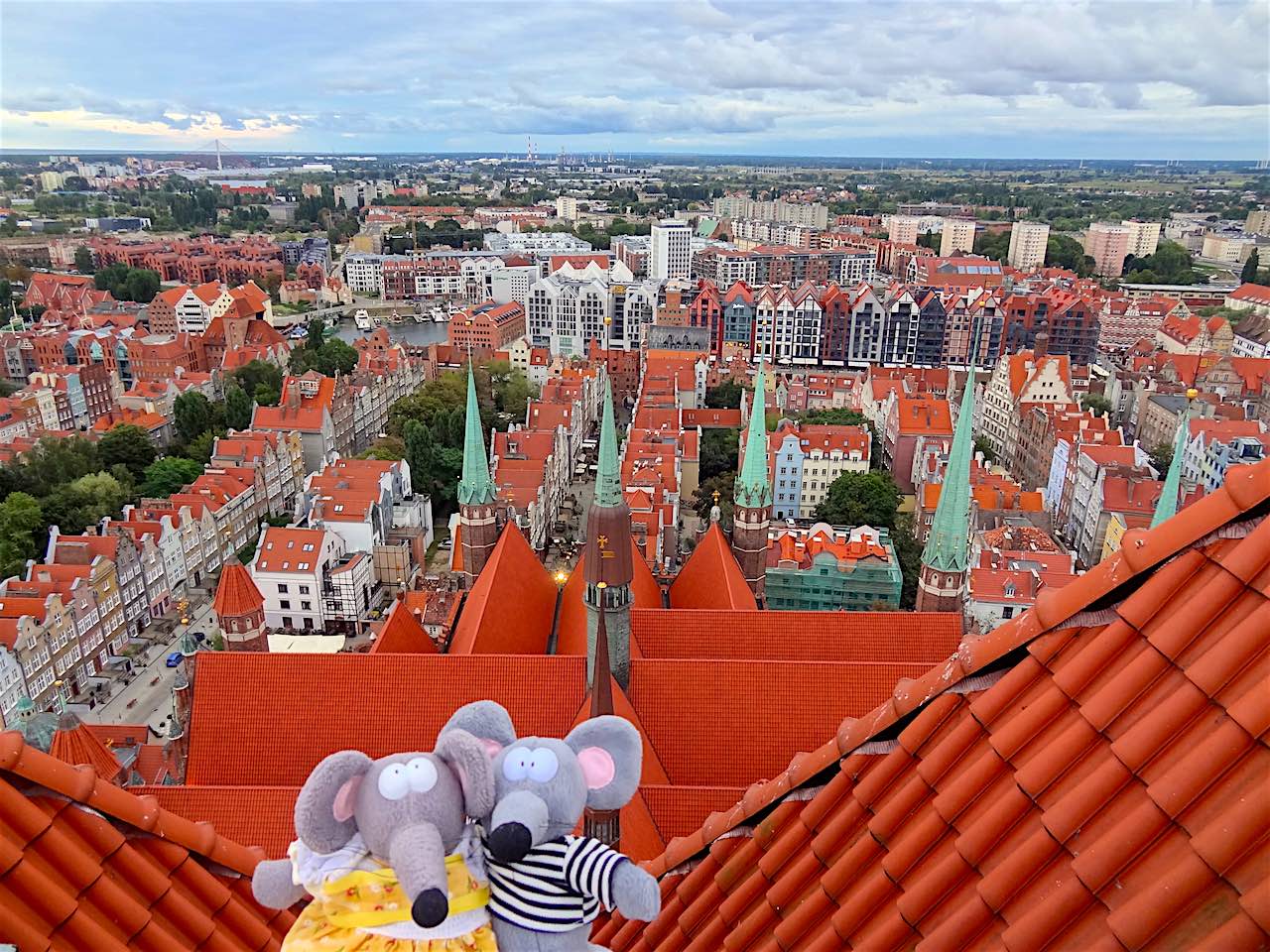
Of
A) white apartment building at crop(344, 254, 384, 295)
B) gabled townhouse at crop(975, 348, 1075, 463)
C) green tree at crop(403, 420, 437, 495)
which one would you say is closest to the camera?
green tree at crop(403, 420, 437, 495)

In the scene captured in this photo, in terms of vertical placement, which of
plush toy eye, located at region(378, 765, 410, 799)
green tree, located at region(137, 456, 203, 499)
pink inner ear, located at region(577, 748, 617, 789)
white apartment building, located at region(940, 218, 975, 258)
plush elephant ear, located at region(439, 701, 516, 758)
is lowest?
green tree, located at region(137, 456, 203, 499)

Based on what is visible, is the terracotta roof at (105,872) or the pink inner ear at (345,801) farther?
the terracotta roof at (105,872)

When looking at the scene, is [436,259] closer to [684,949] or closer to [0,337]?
[0,337]

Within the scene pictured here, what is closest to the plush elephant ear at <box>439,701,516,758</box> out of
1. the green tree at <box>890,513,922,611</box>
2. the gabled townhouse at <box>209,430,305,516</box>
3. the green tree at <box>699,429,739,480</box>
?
the green tree at <box>890,513,922,611</box>

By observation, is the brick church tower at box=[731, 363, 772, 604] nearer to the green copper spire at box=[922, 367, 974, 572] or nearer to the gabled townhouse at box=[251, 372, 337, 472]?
the green copper spire at box=[922, 367, 974, 572]

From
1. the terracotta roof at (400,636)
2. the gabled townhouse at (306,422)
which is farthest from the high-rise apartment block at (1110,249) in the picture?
the terracotta roof at (400,636)

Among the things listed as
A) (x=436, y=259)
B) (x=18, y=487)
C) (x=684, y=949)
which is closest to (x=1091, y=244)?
(x=436, y=259)

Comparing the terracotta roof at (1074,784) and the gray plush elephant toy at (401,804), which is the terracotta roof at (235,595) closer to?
the terracotta roof at (1074,784)
